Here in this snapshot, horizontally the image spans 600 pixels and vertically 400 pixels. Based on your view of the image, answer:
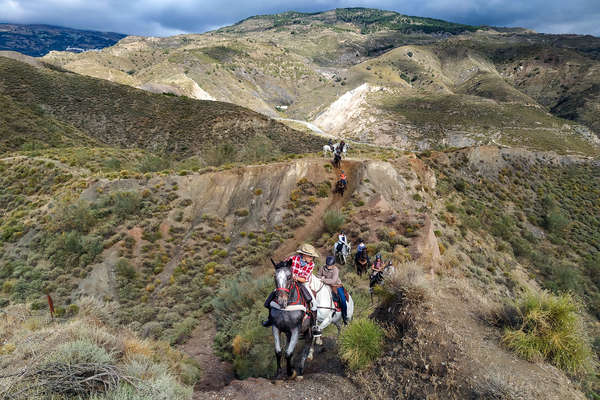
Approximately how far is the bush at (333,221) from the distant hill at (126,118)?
32980 millimetres

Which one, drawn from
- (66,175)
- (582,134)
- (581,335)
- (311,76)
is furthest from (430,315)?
(311,76)

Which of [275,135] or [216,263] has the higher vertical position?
[275,135]

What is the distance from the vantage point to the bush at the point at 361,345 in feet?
20.9

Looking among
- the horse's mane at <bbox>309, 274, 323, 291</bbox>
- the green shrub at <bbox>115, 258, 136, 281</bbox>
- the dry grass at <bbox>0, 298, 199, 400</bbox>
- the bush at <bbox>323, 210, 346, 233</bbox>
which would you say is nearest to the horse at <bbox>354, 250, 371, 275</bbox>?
the bush at <bbox>323, 210, 346, 233</bbox>

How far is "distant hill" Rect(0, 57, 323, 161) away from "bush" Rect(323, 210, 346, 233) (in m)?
33.0

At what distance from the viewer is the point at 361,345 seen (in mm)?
6520

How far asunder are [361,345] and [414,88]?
13707cm

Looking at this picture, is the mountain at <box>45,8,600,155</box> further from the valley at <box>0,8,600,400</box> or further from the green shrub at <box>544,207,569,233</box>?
the green shrub at <box>544,207,569,233</box>

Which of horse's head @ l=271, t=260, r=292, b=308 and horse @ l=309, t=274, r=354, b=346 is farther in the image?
horse @ l=309, t=274, r=354, b=346

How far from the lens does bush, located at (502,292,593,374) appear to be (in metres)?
5.60

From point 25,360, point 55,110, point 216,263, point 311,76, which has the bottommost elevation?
point 216,263

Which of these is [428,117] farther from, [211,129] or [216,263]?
[216,263]

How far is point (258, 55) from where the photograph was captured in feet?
505

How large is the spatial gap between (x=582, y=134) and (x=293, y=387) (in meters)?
110
